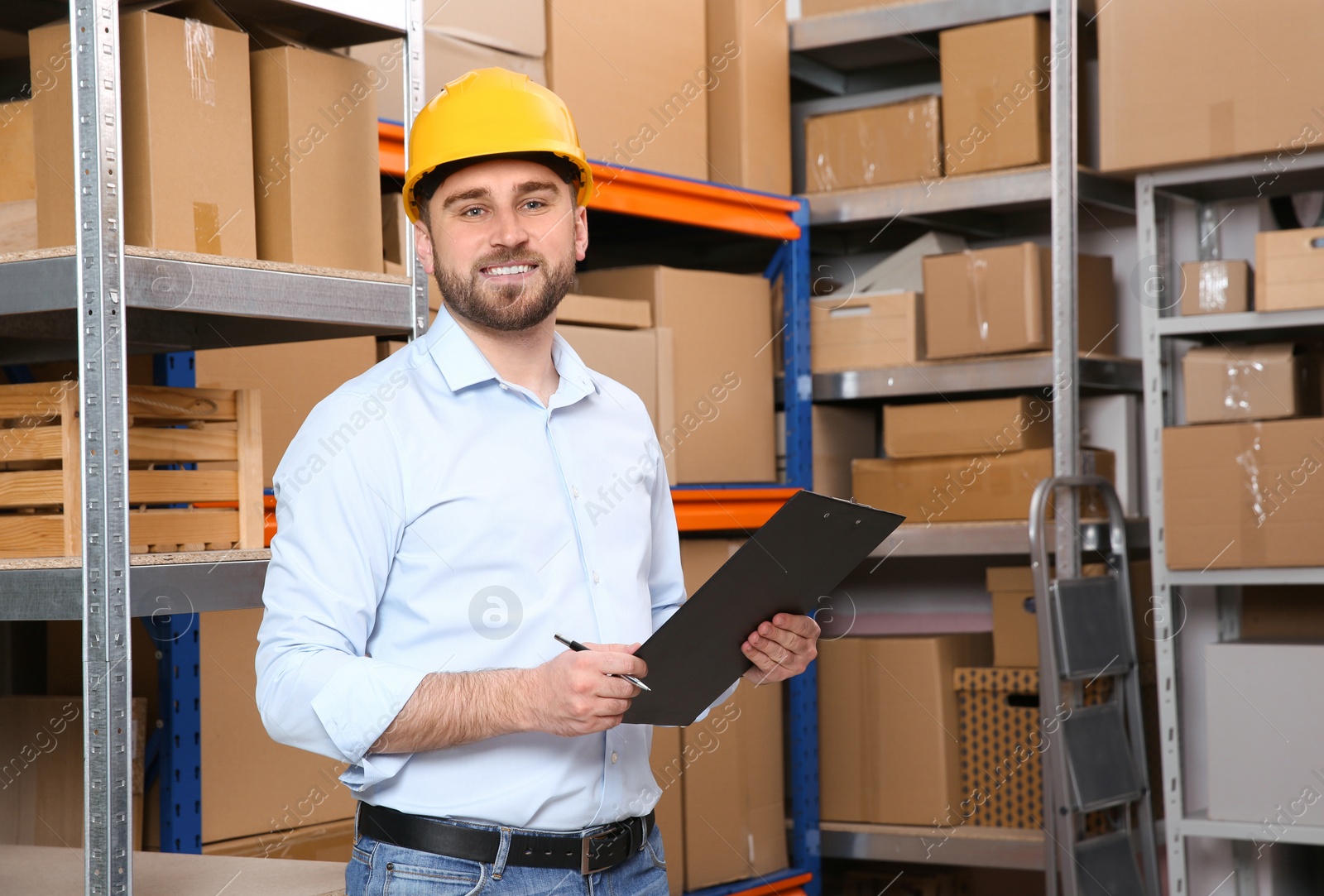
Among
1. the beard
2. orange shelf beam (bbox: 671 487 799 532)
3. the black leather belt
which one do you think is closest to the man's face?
the beard

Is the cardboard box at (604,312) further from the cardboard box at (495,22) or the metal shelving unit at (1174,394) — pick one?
the metal shelving unit at (1174,394)

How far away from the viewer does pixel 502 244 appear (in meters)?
1.49

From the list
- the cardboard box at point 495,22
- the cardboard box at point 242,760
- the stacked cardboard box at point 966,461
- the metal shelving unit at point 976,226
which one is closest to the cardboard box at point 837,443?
the metal shelving unit at point 976,226

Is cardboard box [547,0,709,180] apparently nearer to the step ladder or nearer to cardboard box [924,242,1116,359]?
cardboard box [924,242,1116,359]

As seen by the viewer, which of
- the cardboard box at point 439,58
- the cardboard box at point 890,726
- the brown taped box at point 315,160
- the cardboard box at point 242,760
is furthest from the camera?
the cardboard box at point 890,726

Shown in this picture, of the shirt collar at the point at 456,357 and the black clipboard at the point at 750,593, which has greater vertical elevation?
the shirt collar at the point at 456,357

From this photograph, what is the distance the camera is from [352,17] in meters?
1.85

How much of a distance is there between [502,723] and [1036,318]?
2.10 metres

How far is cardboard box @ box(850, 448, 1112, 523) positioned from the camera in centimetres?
311

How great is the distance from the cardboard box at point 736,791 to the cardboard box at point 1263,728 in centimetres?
98

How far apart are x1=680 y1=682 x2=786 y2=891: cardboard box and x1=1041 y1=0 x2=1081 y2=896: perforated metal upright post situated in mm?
787

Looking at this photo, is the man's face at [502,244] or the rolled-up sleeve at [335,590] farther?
the man's face at [502,244]

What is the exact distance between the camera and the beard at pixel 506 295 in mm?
1497

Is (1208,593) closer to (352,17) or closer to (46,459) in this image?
(352,17)
